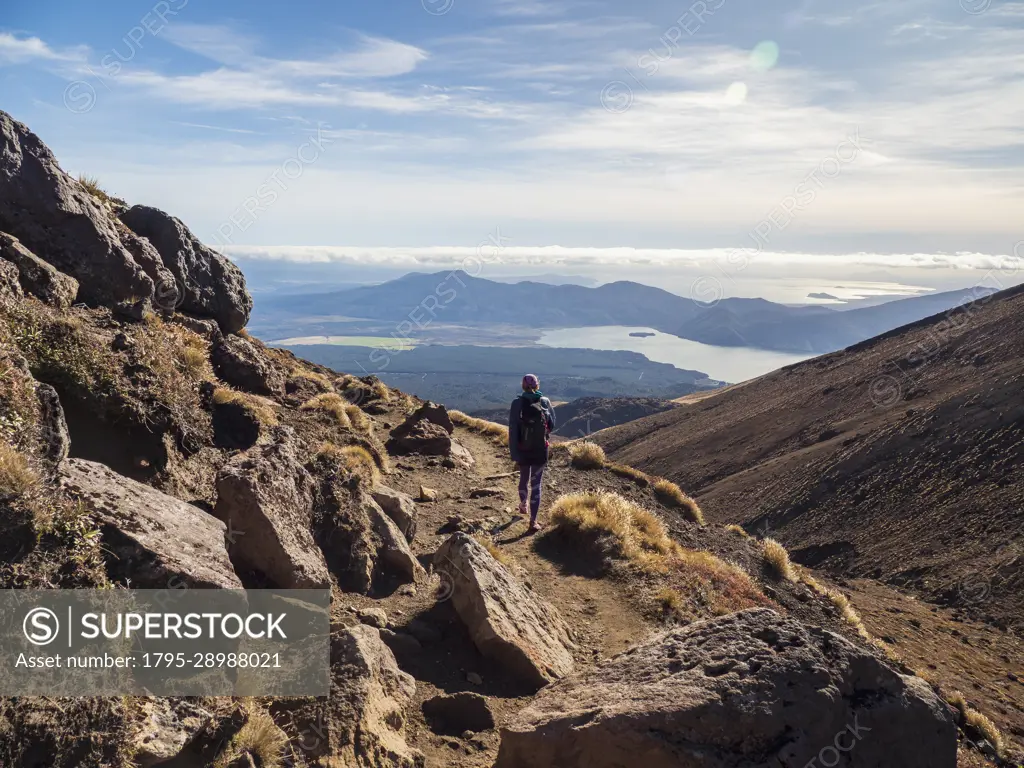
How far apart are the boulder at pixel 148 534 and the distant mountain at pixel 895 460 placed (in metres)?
24.0

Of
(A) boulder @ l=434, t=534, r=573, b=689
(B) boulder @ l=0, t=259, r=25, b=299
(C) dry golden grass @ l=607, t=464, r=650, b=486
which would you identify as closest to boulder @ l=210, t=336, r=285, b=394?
(B) boulder @ l=0, t=259, r=25, b=299

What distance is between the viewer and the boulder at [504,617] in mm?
6812

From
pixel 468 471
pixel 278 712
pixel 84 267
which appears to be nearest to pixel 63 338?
pixel 84 267

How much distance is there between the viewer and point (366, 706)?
500 centimetres

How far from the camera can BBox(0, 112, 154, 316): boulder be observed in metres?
10.9

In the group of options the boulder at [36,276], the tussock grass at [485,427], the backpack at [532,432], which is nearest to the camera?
the boulder at [36,276]

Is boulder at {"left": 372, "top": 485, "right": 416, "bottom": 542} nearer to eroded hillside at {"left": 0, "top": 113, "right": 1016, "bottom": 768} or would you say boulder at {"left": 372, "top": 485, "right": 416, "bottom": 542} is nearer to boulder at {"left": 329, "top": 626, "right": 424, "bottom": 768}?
eroded hillside at {"left": 0, "top": 113, "right": 1016, "bottom": 768}

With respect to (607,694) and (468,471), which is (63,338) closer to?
(607,694)

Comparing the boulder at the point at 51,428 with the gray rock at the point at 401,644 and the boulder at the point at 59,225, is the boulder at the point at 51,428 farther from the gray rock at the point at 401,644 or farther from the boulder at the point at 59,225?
the boulder at the point at 59,225

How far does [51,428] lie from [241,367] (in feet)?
30.0

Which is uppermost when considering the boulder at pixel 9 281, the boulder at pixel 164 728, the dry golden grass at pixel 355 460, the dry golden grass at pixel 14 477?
the boulder at pixel 9 281

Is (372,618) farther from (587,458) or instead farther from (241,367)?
(587,458)

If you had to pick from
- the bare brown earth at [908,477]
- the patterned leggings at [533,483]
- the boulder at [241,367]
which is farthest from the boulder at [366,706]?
the bare brown earth at [908,477]

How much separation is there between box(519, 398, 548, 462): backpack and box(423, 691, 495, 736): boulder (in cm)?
584
